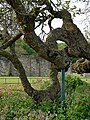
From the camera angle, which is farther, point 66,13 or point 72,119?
point 66,13

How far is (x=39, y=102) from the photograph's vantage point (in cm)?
1080

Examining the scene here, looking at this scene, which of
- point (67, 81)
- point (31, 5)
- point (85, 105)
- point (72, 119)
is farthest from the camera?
point (67, 81)

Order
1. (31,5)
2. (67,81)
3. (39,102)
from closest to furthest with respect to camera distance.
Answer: (31,5) < (39,102) < (67,81)

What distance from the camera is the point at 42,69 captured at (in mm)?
48375

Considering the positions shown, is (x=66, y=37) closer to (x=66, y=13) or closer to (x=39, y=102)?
(x=66, y=13)

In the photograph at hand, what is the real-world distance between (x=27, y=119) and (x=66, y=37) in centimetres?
273

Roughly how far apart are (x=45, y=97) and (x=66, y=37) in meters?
2.35

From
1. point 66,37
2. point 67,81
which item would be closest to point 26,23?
point 66,37

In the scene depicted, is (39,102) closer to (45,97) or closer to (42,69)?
(45,97)

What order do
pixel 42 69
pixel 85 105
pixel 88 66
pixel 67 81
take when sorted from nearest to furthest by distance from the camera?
pixel 85 105 → pixel 88 66 → pixel 67 81 → pixel 42 69

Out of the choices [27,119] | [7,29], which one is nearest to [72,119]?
[27,119]

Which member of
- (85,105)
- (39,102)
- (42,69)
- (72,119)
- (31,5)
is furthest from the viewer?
(42,69)

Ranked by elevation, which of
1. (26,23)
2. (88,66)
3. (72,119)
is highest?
(26,23)

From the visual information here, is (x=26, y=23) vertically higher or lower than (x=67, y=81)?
higher
